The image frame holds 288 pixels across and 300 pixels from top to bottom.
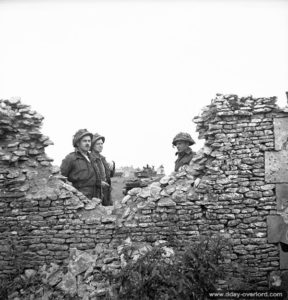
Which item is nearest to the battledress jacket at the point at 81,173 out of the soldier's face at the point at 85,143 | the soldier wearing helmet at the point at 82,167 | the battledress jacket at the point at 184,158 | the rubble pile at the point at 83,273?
the soldier wearing helmet at the point at 82,167

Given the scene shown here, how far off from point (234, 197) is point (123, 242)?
1926 mm

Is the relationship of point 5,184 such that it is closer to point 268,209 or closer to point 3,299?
point 3,299

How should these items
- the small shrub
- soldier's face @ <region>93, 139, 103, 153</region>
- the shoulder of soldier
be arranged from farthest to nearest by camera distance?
soldier's face @ <region>93, 139, 103, 153</region>, the shoulder of soldier, the small shrub

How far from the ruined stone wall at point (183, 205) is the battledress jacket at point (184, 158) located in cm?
69

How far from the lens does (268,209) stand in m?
6.49

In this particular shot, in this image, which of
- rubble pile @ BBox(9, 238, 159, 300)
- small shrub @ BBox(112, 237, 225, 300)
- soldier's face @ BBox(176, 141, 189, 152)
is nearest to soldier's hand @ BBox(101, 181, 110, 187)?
rubble pile @ BBox(9, 238, 159, 300)

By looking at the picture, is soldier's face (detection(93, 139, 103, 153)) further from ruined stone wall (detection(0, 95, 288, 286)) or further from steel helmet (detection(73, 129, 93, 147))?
ruined stone wall (detection(0, 95, 288, 286))

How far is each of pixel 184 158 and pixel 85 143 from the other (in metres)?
1.87

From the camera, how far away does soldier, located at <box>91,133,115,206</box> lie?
25.7 ft

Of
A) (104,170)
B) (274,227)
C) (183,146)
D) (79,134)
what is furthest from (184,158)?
(274,227)

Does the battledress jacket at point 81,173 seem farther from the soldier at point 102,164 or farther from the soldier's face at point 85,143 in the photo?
the soldier at point 102,164

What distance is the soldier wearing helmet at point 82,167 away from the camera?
7.38 meters

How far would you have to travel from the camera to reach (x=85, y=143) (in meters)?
7.43

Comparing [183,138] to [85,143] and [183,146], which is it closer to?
[183,146]
